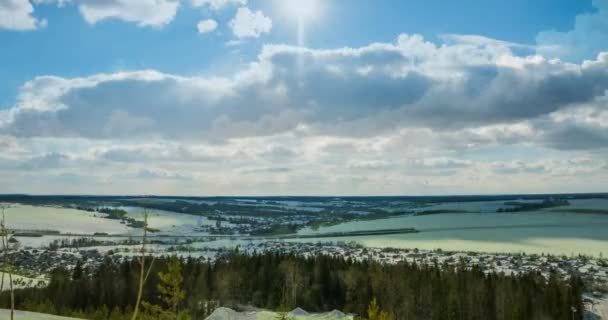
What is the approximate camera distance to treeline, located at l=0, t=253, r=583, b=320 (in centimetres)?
5628

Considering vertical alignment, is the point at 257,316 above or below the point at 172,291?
below

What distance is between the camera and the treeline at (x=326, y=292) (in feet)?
185

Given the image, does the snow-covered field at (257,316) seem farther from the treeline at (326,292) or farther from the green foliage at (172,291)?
the green foliage at (172,291)

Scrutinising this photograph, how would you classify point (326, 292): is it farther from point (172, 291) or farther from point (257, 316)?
point (172, 291)

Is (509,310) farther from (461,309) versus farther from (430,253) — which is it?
(430,253)

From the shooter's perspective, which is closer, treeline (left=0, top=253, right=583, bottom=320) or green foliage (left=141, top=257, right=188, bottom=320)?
green foliage (left=141, top=257, right=188, bottom=320)

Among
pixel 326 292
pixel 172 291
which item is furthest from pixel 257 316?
pixel 172 291

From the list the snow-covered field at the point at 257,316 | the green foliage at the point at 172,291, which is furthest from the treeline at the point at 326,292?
the green foliage at the point at 172,291

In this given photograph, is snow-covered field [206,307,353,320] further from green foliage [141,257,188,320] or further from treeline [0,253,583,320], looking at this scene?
green foliage [141,257,188,320]

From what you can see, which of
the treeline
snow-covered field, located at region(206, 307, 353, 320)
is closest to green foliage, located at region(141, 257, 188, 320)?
the treeline

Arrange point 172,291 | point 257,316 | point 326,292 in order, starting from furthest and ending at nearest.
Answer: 1. point 326,292
2. point 257,316
3. point 172,291

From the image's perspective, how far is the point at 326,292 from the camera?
71.0 m

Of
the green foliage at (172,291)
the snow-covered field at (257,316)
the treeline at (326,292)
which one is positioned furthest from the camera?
the treeline at (326,292)

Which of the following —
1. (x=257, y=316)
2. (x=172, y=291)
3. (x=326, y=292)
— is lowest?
(x=326, y=292)
